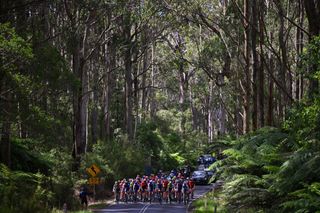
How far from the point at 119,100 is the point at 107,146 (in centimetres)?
1973

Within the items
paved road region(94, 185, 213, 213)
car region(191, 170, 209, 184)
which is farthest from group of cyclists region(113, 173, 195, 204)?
car region(191, 170, 209, 184)

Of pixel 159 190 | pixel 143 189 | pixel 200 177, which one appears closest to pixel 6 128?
pixel 143 189

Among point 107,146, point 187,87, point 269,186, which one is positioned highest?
point 187,87

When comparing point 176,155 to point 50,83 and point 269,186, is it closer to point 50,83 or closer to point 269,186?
point 50,83

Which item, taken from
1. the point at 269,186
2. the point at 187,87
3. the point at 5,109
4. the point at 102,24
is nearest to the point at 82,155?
the point at 102,24

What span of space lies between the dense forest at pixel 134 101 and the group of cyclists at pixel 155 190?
238 cm

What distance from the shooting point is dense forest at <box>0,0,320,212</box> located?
51.7 ft

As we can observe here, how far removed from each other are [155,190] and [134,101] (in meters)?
23.7

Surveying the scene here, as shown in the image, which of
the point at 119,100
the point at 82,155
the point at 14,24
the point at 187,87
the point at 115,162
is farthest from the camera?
the point at 187,87

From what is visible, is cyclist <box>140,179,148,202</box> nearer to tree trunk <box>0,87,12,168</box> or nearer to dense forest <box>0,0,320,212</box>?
dense forest <box>0,0,320,212</box>

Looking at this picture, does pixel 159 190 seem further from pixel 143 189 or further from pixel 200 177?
pixel 200 177

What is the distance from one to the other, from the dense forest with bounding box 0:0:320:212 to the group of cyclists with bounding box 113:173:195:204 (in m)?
2.38

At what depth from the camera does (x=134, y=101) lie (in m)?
54.6

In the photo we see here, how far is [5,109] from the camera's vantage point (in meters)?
20.1
